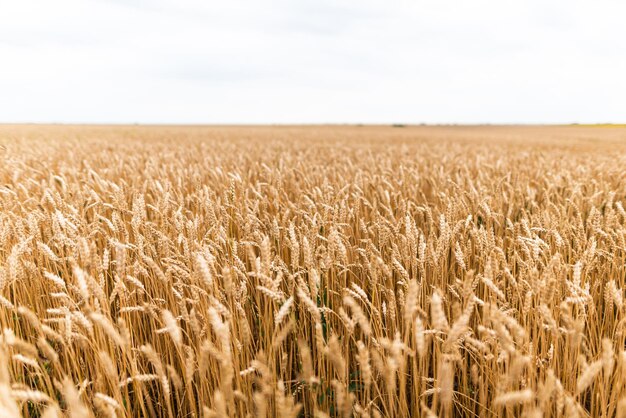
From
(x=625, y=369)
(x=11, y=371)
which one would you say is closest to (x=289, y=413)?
(x=625, y=369)

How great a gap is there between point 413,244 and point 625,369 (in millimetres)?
841

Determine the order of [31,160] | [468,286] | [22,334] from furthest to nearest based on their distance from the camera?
[31,160], [22,334], [468,286]

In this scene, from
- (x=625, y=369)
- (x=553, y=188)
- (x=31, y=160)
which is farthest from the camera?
(x=31, y=160)

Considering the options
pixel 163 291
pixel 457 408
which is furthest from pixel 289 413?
pixel 163 291

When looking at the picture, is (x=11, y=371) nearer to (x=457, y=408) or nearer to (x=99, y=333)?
(x=99, y=333)

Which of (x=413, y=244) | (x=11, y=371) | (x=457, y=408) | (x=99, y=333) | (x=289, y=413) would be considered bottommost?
(x=457, y=408)

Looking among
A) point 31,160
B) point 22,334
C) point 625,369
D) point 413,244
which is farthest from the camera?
point 31,160

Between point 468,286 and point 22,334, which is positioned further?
point 22,334

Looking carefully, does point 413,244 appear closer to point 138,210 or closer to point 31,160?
point 138,210

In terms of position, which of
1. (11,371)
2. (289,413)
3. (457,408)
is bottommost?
(457,408)

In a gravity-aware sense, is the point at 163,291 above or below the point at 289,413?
below

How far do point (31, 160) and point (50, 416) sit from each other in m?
6.69

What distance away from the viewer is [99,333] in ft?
5.59

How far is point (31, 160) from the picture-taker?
6.27 m
